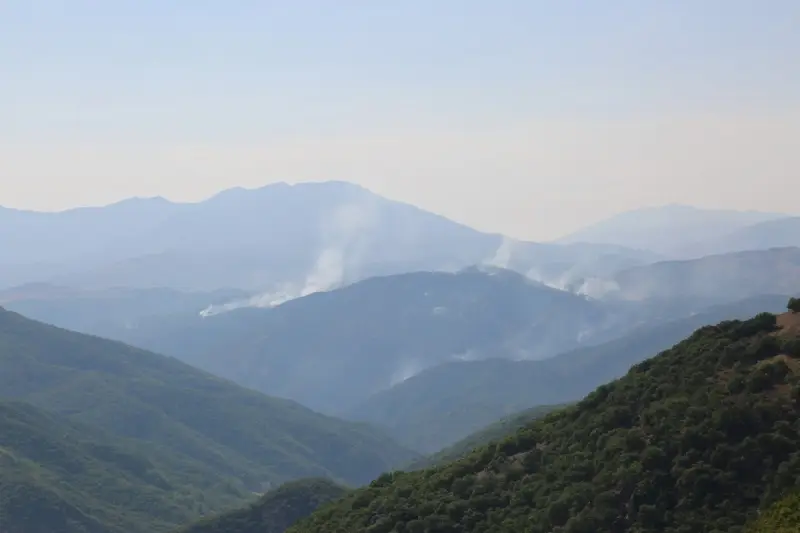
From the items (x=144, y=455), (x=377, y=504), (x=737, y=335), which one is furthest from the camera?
(x=144, y=455)

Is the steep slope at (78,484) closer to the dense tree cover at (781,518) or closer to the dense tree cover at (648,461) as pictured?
the dense tree cover at (648,461)

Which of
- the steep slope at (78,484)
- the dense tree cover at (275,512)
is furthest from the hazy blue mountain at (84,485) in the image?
the dense tree cover at (275,512)

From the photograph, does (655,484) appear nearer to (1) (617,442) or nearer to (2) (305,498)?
(1) (617,442)

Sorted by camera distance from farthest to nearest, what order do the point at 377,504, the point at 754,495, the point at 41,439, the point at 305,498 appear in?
the point at 41,439 < the point at 305,498 < the point at 377,504 < the point at 754,495

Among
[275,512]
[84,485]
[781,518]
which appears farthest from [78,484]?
[781,518]

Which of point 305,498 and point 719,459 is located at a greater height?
point 719,459

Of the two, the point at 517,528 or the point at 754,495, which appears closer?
the point at 754,495

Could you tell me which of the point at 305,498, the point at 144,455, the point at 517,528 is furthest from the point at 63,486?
the point at 517,528
